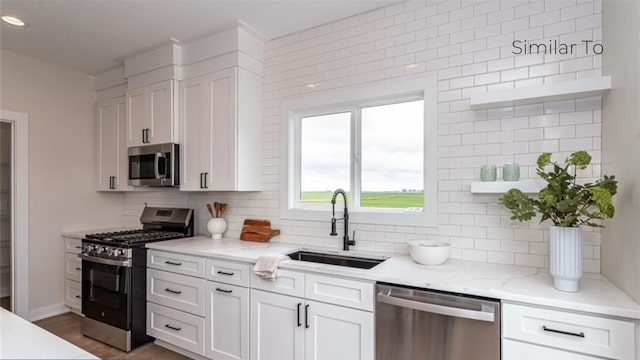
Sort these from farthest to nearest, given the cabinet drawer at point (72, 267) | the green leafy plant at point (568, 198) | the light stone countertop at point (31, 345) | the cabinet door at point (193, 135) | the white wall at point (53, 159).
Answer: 1. the cabinet drawer at point (72, 267)
2. the white wall at point (53, 159)
3. the cabinet door at point (193, 135)
4. the green leafy plant at point (568, 198)
5. the light stone countertop at point (31, 345)

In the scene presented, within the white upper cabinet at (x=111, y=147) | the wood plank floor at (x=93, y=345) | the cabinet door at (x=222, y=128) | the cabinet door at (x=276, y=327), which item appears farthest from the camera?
the white upper cabinet at (x=111, y=147)

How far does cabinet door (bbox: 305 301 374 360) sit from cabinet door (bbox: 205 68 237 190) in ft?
4.37

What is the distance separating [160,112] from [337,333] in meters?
2.60

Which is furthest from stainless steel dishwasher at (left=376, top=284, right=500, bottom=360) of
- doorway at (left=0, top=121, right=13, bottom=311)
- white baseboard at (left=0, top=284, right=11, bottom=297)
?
white baseboard at (left=0, top=284, right=11, bottom=297)

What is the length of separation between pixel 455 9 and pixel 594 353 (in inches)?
82.1

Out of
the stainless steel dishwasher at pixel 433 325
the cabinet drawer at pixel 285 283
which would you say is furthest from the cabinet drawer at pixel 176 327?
the stainless steel dishwasher at pixel 433 325

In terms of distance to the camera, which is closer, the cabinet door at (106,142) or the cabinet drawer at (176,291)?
the cabinet drawer at (176,291)

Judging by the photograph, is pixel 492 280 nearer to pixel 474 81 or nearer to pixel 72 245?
pixel 474 81

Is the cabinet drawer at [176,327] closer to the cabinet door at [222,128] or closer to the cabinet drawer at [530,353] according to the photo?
the cabinet door at [222,128]

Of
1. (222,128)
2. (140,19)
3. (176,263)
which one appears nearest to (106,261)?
(176,263)

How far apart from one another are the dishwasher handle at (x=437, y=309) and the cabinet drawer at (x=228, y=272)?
99 centimetres

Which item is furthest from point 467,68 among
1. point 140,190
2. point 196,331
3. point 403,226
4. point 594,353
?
point 140,190

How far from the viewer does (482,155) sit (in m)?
2.15

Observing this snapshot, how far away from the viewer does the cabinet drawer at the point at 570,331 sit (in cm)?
135
